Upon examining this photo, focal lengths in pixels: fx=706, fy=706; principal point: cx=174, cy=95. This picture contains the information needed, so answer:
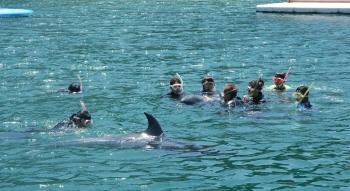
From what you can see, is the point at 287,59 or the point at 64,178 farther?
the point at 287,59

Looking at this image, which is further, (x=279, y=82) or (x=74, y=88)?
(x=74, y=88)

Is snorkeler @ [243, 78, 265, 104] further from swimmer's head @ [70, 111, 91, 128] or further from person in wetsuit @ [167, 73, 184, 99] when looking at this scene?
swimmer's head @ [70, 111, 91, 128]

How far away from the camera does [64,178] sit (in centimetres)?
1166

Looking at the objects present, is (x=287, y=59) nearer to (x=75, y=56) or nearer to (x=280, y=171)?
(x=75, y=56)

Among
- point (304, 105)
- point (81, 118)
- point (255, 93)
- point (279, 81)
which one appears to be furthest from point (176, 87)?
point (81, 118)

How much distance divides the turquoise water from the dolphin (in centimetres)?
22

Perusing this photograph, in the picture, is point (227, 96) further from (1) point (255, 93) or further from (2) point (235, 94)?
(1) point (255, 93)

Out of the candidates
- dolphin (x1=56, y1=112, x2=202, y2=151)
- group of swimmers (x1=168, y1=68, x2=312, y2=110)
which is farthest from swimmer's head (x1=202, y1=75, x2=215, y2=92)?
Answer: dolphin (x1=56, y1=112, x2=202, y2=151)

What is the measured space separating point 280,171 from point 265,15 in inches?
1408

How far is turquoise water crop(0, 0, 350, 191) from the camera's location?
38.5 feet

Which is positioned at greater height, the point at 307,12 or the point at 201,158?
the point at 307,12

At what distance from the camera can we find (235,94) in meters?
16.7

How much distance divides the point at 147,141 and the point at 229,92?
3.80 meters

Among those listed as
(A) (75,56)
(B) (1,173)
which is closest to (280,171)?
(B) (1,173)
